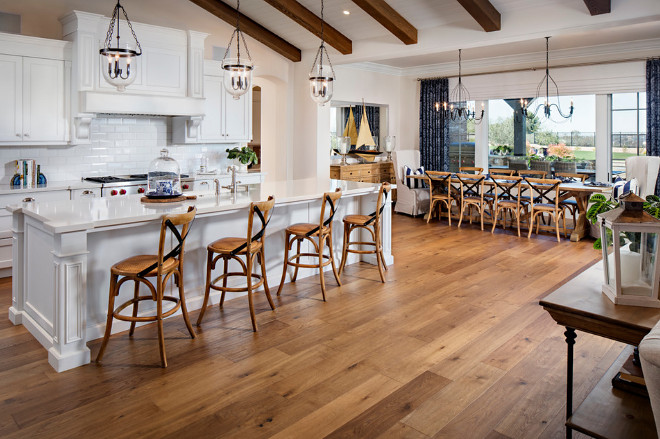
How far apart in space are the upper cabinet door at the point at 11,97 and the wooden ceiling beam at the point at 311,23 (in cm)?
312

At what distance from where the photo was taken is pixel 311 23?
7.25 metres

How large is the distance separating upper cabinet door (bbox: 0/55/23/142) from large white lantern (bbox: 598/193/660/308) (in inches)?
222

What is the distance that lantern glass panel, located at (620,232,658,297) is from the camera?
6.54ft

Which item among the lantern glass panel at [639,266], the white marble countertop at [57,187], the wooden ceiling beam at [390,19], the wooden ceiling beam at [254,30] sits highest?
the wooden ceiling beam at [254,30]

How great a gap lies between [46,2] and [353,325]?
5.12 metres

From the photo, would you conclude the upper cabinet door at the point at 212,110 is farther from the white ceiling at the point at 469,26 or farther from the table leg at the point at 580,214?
the table leg at the point at 580,214

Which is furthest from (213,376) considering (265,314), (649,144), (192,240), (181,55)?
(649,144)

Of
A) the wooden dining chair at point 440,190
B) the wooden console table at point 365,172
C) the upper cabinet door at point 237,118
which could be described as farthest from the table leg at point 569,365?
the wooden console table at point 365,172

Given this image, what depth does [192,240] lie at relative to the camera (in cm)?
415

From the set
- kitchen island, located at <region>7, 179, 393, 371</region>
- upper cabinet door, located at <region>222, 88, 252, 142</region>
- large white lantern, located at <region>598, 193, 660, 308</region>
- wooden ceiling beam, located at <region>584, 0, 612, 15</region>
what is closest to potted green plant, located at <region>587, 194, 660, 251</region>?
large white lantern, located at <region>598, 193, 660, 308</region>

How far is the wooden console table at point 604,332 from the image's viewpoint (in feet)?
6.16

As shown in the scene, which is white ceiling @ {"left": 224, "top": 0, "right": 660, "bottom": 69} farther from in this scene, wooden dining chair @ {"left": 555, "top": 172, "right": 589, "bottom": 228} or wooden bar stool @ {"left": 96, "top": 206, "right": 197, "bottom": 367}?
wooden bar stool @ {"left": 96, "top": 206, "right": 197, "bottom": 367}

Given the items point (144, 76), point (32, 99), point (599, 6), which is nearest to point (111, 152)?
point (144, 76)

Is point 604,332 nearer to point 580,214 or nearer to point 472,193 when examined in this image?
point 580,214
